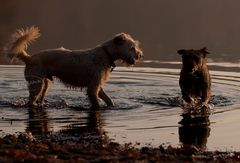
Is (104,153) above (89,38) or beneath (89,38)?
beneath

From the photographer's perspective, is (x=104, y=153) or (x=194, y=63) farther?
(x=194, y=63)

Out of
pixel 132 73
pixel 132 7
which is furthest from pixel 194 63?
pixel 132 7

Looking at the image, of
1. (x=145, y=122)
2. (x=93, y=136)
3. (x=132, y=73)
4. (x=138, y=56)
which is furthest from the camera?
(x=132, y=73)

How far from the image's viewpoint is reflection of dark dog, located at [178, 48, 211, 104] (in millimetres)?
13375

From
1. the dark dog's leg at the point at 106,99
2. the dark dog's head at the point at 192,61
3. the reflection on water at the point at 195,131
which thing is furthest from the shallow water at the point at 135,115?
the dark dog's head at the point at 192,61

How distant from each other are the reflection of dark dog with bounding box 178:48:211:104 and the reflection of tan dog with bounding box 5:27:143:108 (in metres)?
1.13

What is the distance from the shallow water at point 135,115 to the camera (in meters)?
9.95

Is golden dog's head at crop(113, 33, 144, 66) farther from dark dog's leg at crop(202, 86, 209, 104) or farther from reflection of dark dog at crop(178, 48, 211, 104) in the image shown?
dark dog's leg at crop(202, 86, 209, 104)

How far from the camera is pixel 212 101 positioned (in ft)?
45.6

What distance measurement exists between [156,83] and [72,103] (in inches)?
143

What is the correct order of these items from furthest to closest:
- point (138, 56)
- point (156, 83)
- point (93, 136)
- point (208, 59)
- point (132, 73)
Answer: point (208, 59)
point (132, 73)
point (156, 83)
point (138, 56)
point (93, 136)

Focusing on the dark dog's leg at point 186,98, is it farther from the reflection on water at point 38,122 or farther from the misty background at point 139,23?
the misty background at point 139,23

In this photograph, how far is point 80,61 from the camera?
13.0m

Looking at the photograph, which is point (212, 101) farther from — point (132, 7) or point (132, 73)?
point (132, 7)
